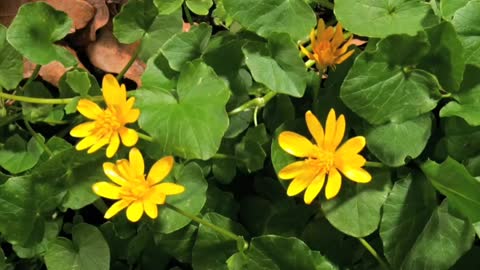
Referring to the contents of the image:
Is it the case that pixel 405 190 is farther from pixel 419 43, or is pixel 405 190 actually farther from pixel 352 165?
pixel 419 43

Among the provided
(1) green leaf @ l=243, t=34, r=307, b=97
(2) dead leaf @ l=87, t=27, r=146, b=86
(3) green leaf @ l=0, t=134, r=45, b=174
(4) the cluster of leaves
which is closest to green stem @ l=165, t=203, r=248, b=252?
(4) the cluster of leaves

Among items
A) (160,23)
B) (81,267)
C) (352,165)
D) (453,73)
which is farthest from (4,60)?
(453,73)

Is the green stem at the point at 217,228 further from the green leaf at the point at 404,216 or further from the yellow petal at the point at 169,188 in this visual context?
the green leaf at the point at 404,216

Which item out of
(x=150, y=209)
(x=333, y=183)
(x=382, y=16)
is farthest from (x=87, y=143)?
(x=382, y=16)

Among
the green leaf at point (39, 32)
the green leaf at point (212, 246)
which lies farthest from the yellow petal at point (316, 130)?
the green leaf at point (39, 32)

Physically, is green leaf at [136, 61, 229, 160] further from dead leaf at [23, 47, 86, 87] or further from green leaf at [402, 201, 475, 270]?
dead leaf at [23, 47, 86, 87]

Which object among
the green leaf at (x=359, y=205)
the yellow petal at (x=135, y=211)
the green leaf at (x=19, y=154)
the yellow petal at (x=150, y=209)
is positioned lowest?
the green leaf at (x=19, y=154)
